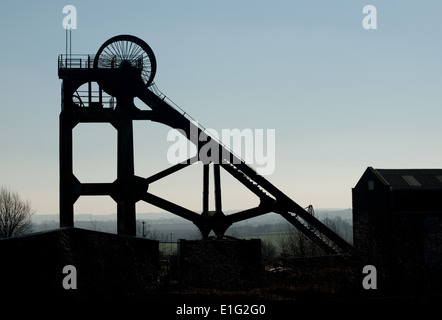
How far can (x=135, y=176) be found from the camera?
3222 centimetres

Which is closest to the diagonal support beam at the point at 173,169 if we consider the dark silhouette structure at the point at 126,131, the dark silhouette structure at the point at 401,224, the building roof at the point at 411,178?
the dark silhouette structure at the point at 126,131

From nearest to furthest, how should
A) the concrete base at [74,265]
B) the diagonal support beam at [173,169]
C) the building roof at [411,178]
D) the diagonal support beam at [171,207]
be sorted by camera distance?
the concrete base at [74,265] → the diagonal support beam at [171,207] → the diagonal support beam at [173,169] → the building roof at [411,178]

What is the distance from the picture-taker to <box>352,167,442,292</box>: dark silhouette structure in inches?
1111

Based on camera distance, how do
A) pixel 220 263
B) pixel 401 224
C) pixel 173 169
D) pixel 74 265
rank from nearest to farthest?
pixel 74 265 → pixel 220 263 → pixel 173 169 → pixel 401 224

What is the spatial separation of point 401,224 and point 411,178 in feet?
15.7

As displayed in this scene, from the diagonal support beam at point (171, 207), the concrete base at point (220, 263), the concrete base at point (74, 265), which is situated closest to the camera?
the concrete base at point (74, 265)

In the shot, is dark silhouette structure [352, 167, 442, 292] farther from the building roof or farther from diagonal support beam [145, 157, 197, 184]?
diagonal support beam [145, 157, 197, 184]

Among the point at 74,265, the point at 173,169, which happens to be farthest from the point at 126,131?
the point at 74,265

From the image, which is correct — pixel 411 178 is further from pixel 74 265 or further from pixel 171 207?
pixel 74 265

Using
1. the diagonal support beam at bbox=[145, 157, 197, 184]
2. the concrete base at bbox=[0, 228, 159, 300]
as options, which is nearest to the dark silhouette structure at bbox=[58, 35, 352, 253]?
the diagonal support beam at bbox=[145, 157, 197, 184]

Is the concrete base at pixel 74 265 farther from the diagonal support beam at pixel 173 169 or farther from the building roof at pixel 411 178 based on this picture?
the building roof at pixel 411 178

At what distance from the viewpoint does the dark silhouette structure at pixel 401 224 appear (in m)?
28.2

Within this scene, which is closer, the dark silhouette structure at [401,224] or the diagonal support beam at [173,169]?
the dark silhouette structure at [401,224]

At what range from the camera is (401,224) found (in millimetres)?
35000
